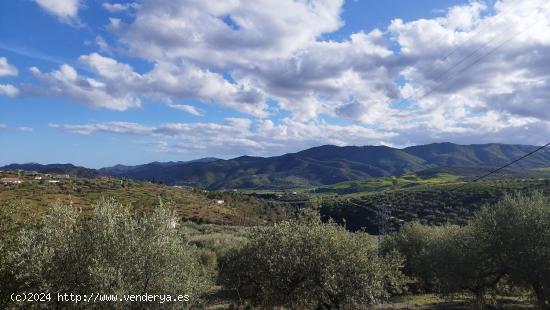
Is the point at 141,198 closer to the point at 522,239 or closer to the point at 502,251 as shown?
the point at 502,251

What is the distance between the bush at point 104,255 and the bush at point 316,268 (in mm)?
6918

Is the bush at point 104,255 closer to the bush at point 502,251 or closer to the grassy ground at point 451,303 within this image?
the bush at point 502,251

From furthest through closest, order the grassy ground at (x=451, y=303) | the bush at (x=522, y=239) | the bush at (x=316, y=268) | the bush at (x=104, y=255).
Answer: the grassy ground at (x=451, y=303), the bush at (x=522, y=239), the bush at (x=316, y=268), the bush at (x=104, y=255)

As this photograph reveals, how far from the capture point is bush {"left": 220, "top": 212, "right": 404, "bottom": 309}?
28625 millimetres

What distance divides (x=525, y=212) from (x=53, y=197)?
411 ft

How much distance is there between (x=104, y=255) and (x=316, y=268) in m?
13.9

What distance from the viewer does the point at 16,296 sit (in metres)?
22.1

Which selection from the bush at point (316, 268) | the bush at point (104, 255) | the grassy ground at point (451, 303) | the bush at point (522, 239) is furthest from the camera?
the grassy ground at point (451, 303)

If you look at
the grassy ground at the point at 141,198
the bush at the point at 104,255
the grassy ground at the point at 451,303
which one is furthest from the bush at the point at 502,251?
the grassy ground at the point at 141,198

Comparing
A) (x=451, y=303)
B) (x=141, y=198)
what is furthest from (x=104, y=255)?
(x=141, y=198)

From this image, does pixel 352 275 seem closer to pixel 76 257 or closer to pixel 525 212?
pixel 525 212

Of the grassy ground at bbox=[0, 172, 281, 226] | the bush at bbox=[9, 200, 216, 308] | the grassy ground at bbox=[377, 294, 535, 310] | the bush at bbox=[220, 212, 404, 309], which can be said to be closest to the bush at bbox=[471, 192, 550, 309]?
the grassy ground at bbox=[377, 294, 535, 310]

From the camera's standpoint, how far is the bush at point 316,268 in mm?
28625

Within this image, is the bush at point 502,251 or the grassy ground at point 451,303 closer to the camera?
the bush at point 502,251
